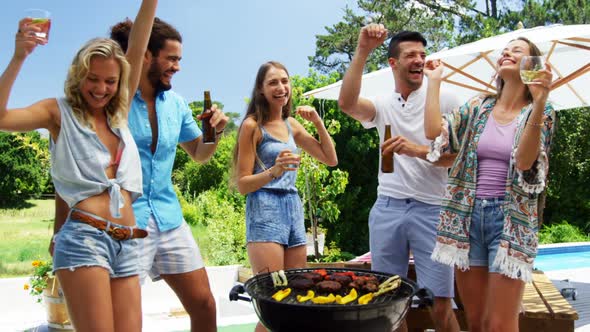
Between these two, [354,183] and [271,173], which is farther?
[354,183]

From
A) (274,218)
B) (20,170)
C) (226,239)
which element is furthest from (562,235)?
(20,170)

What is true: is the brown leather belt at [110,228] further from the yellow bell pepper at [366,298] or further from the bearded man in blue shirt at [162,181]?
the yellow bell pepper at [366,298]

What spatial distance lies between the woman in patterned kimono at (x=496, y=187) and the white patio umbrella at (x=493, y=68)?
6.85ft

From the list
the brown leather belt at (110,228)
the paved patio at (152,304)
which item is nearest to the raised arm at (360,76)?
the brown leather belt at (110,228)

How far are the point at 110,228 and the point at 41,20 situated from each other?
2.57 ft

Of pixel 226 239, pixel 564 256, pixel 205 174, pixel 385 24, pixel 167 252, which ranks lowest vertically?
pixel 564 256

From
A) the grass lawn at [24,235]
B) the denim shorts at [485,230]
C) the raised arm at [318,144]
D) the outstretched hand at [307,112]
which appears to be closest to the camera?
the denim shorts at [485,230]

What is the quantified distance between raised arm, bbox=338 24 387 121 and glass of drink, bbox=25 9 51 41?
1.39m

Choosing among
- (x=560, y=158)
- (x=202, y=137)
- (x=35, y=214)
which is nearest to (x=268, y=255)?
(x=202, y=137)

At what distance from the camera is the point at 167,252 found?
254 cm

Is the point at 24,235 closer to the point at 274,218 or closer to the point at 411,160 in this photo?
the point at 274,218

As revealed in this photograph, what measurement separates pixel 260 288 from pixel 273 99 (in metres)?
1.10

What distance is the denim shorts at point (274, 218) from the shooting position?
2.79 m

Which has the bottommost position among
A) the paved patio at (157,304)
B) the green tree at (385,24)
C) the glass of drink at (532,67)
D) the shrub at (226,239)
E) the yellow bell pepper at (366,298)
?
the paved patio at (157,304)
